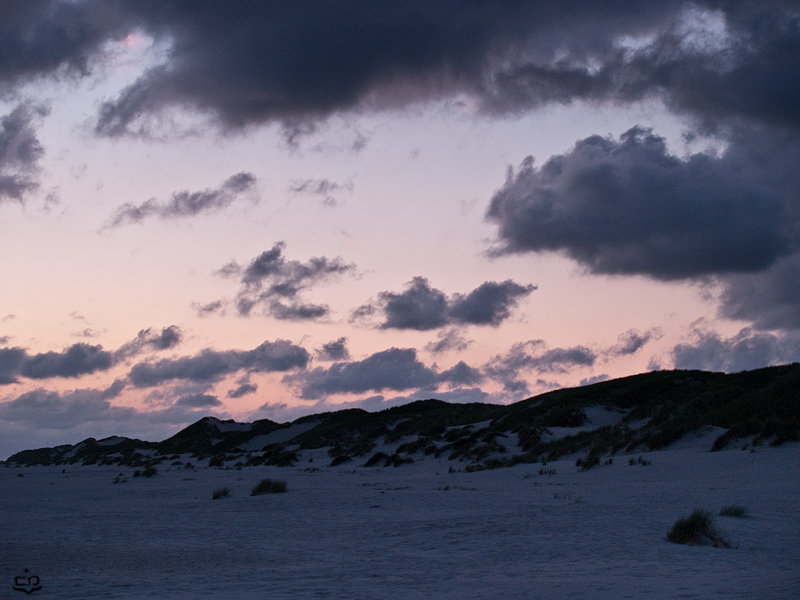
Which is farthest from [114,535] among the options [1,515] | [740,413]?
[740,413]

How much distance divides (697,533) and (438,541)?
3827 mm

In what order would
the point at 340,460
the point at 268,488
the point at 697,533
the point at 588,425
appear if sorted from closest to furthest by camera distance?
the point at 697,533, the point at 268,488, the point at 588,425, the point at 340,460

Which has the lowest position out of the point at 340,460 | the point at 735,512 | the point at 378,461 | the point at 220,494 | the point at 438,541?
the point at 340,460

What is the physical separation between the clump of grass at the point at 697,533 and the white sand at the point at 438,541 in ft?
0.88

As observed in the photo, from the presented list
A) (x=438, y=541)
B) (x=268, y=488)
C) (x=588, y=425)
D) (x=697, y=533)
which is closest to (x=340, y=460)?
(x=588, y=425)

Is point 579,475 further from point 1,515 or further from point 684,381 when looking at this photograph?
point 684,381

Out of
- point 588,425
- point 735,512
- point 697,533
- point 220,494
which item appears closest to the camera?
point 697,533

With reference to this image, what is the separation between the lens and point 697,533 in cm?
860

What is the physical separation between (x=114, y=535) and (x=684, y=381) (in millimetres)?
41115

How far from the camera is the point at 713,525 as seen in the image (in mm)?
9055

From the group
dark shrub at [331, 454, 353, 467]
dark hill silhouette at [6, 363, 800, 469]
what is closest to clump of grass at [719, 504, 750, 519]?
dark hill silhouette at [6, 363, 800, 469]

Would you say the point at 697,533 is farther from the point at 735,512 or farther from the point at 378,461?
the point at 378,461

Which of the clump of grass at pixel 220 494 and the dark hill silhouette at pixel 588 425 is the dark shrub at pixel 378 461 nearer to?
the dark hill silhouette at pixel 588 425

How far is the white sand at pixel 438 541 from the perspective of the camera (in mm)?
6738
